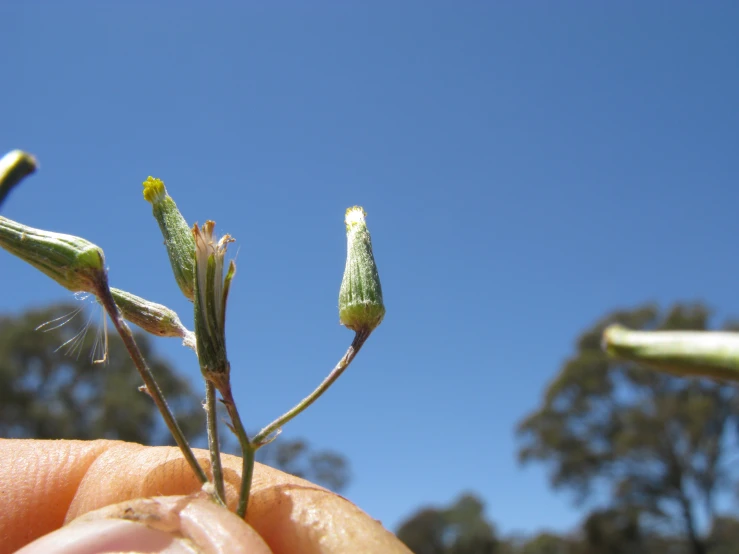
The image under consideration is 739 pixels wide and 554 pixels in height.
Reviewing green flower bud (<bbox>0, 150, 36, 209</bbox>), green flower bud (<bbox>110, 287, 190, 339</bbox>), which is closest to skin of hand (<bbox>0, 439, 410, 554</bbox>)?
green flower bud (<bbox>110, 287, 190, 339</bbox>)

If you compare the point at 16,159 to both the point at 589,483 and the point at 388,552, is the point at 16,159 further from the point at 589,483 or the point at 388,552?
the point at 589,483

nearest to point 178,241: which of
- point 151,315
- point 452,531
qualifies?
point 151,315

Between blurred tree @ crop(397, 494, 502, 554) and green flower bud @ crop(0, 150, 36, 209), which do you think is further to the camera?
blurred tree @ crop(397, 494, 502, 554)

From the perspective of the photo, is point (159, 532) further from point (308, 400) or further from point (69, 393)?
point (69, 393)

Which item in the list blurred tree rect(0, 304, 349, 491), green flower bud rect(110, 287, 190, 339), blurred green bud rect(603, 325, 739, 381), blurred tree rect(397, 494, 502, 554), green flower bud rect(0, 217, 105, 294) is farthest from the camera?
blurred tree rect(397, 494, 502, 554)

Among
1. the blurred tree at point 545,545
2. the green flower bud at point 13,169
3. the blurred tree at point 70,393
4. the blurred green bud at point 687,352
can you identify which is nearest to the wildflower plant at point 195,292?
the green flower bud at point 13,169

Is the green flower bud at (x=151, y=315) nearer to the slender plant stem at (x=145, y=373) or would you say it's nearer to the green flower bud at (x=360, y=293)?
the slender plant stem at (x=145, y=373)

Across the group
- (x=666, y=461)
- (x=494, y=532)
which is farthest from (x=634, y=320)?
(x=494, y=532)

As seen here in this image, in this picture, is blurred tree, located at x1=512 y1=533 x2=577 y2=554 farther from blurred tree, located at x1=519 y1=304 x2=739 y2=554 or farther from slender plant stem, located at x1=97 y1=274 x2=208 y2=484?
slender plant stem, located at x1=97 y1=274 x2=208 y2=484
